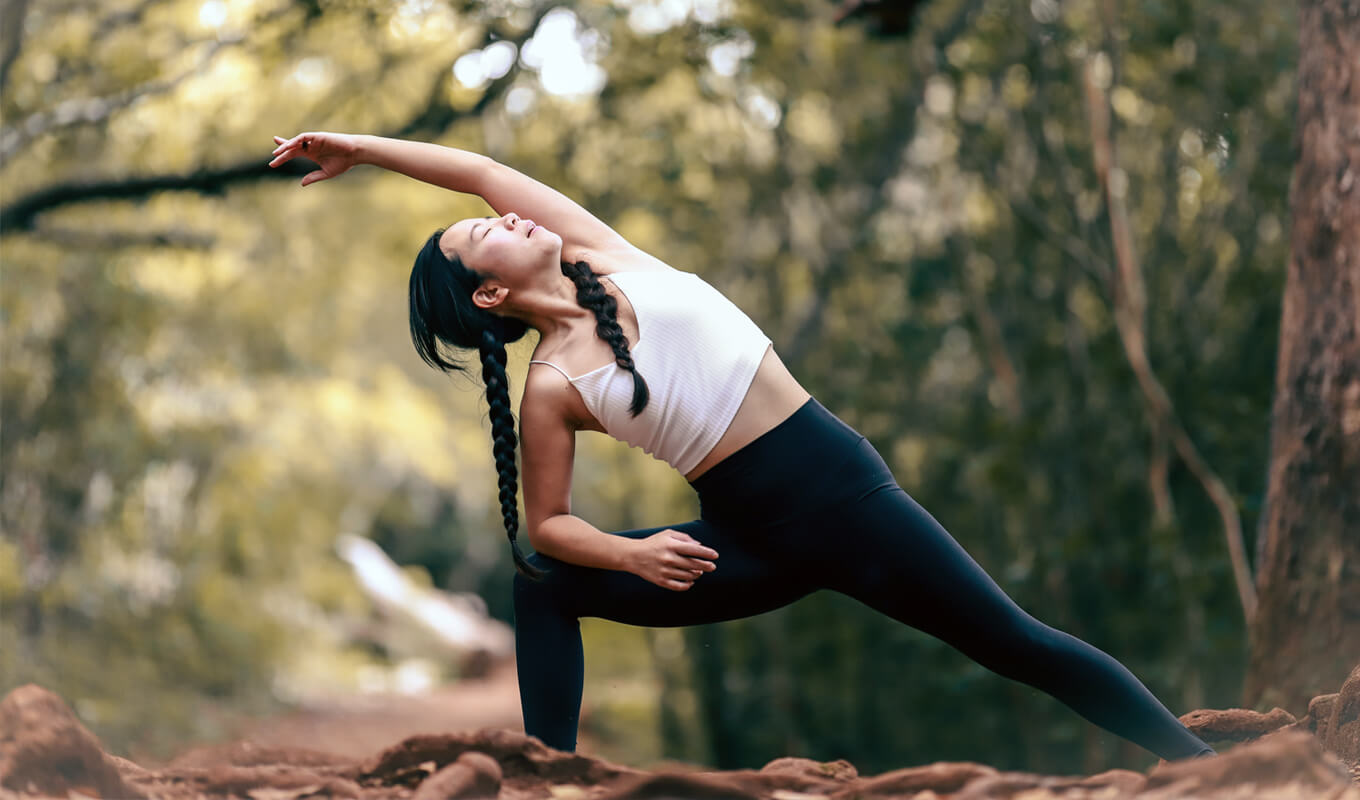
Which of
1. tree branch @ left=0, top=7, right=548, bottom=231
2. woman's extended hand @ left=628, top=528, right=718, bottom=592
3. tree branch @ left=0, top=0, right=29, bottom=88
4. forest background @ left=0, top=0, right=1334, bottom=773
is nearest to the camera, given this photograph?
woman's extended hand @ left=628, top=528, right=718, bottom=592

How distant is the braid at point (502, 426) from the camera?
222 centimetres

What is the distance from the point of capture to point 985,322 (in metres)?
6.12

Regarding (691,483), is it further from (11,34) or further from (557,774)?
(11,34)

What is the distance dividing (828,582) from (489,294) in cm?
84

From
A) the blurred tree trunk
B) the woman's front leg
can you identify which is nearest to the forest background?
the blurred tree trunk

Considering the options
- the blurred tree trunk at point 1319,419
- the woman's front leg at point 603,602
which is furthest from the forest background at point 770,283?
the woman's front leg at point 603,602

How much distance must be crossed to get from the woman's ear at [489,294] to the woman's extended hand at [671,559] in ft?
1.75

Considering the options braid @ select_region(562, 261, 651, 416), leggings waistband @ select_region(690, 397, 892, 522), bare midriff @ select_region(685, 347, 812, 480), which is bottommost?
leggings waistband @ select_region(690, 397, 892, 522)

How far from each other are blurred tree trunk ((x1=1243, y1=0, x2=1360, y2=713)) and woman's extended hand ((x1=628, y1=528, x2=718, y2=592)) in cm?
183

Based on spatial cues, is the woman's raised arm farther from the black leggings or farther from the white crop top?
the black leggings

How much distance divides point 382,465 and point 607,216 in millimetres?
8436

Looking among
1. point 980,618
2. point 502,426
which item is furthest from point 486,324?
point 980,618

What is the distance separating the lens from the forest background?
5387mm

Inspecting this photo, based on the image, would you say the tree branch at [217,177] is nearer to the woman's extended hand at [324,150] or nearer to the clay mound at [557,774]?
the woman's extended hand at [324,150]
